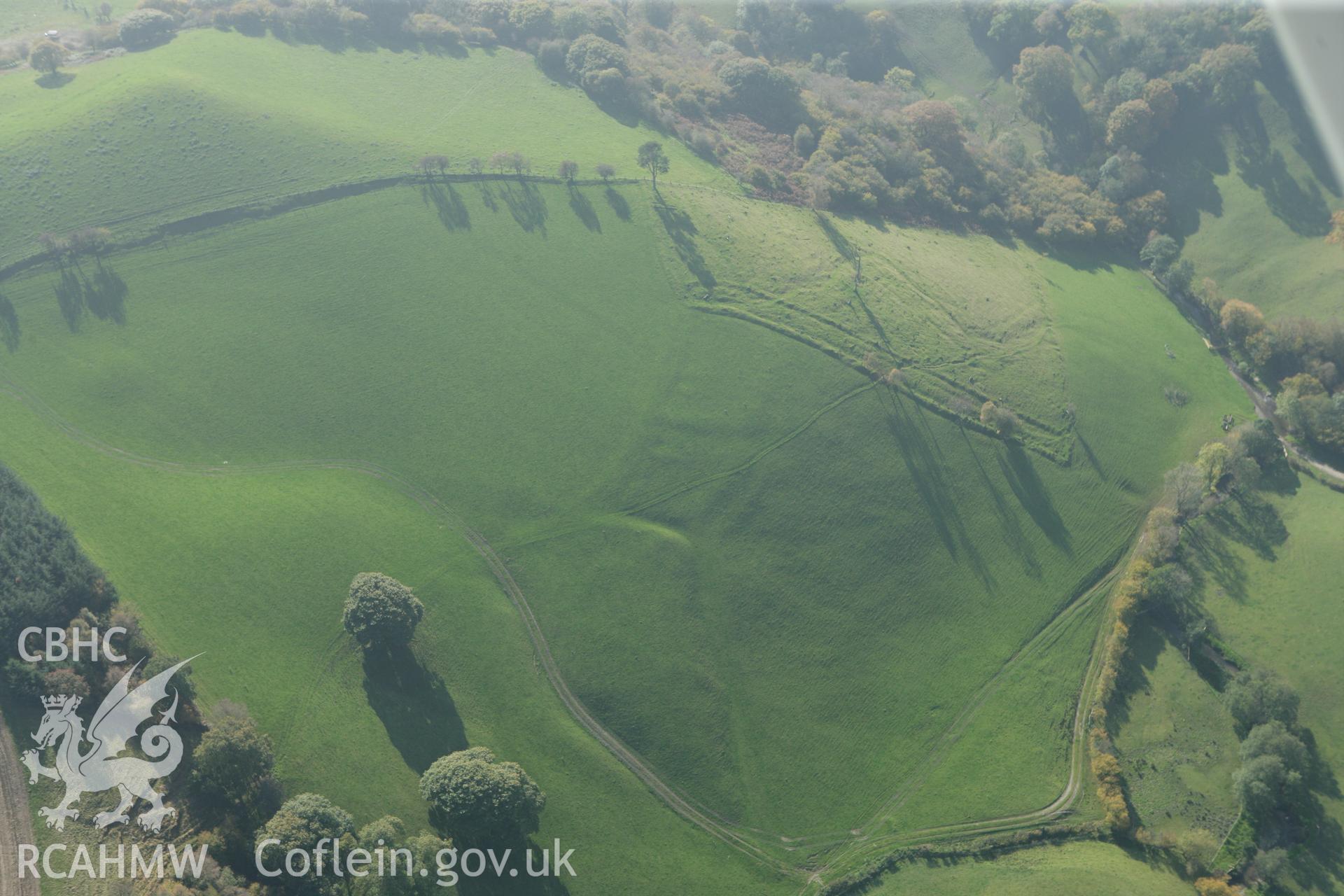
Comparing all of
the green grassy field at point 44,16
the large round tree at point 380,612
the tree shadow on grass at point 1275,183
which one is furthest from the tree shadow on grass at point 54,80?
the tree shadow on grass at point 1275,183

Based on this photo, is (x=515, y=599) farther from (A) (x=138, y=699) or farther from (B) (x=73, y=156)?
(B) (x=73, y=156)

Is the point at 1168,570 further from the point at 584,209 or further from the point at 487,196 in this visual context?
the point at 487,196

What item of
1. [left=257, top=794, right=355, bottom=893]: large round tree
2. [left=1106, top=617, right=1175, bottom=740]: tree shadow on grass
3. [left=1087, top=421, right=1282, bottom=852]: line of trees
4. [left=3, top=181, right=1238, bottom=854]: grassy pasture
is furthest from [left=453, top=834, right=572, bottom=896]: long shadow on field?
[left=1106, top=617, right=1175, bottom=740]: tree shadow on grass

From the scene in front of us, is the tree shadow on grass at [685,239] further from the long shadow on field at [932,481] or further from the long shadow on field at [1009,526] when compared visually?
the long shadow on field at [1009,526]

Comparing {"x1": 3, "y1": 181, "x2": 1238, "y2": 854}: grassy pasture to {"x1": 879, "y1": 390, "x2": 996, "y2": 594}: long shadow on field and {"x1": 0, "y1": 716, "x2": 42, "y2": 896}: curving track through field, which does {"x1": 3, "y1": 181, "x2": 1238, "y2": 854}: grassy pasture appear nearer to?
{"x1": 879, "y1": 390, "x2": 996, "y2": 594}: long shadow on field

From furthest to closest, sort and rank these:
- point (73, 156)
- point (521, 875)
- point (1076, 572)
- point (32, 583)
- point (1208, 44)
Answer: point (1208, 44) → point (73, 156) → point (1076, 572) → point (32, 583) → point (521, 875)

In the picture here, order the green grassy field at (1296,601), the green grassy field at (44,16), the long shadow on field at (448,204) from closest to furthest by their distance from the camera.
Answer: the green grassy field at (1296,601)
the long shadow on field at (448,204)
the green grassy field at (44,16)

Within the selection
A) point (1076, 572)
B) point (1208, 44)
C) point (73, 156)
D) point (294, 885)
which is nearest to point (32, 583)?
point (294, 885)
